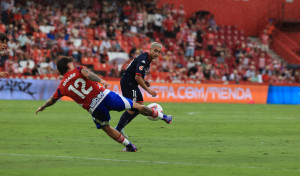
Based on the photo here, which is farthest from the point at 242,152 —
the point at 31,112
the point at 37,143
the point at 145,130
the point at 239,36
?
the point at 239,36

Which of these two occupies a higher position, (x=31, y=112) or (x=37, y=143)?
(x=37, y=143)

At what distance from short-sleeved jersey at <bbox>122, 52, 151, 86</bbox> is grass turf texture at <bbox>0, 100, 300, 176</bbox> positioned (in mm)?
1328

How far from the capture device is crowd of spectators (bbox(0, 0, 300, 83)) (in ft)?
101

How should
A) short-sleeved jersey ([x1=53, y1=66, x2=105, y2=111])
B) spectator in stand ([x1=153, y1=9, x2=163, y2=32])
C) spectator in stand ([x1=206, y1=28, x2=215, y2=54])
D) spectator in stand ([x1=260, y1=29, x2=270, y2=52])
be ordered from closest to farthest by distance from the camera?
short-sleeved jersey ([x1=53, y1=66, x2=105, y2=111]) < spectator in stand ([x1=153, y1=9, x2=163, y2=32]) < spectator in stand ([x1=206, y1=28, x2=215, y2=54]) < spectator in stand ([x1=260, y1=29, x2=270, y2=52])

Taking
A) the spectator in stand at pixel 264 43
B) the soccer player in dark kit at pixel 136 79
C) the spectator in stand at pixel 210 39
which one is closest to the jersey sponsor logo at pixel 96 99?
the soccer player in dark kit at pixel 136 79

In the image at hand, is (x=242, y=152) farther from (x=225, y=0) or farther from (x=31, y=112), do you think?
(x=225, y=0)

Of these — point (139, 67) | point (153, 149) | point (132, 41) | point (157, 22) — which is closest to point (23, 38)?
point (132, 41)

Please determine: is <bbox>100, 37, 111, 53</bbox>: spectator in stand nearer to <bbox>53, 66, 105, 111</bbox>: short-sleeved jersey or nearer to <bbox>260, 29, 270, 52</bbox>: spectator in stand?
<bbox>260, 29, 270, 52</bbox>: spectator in stand

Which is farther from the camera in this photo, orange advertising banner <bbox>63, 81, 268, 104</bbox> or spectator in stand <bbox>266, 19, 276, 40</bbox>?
spectator in stand <bbox>266, 19, 276, 40</bbox>

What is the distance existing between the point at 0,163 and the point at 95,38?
25.5m

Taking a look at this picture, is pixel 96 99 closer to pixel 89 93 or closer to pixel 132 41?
pixel 89 93

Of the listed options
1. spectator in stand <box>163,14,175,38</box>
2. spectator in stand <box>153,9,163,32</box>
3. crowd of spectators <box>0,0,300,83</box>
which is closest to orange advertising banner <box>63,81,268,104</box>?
crowd of spectators <box>0,0,300,83</box>

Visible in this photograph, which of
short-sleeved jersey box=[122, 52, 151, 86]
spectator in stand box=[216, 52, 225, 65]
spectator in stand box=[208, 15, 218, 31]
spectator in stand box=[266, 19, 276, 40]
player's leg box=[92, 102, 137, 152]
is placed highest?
short-sleeved jersey box=[122, 52, 151, 86]

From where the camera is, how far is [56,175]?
7.36 m
